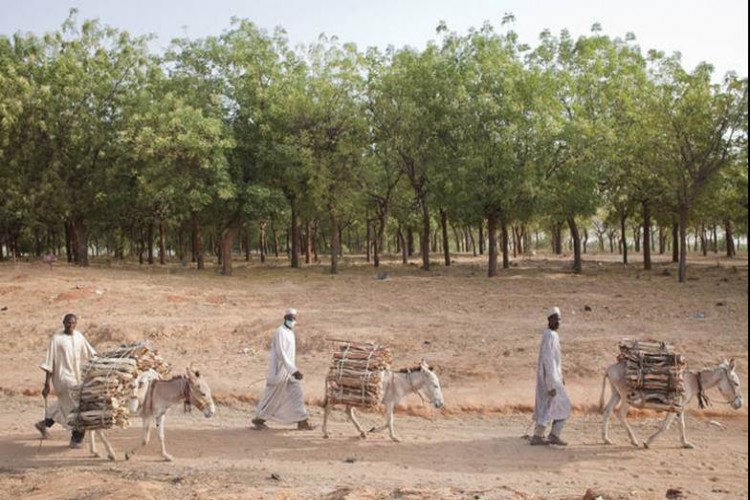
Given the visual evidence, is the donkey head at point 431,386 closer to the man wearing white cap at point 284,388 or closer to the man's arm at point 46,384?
the man wearing white cap at point 284,388

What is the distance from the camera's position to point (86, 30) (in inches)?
1339

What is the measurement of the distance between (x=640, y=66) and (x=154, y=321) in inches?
1135

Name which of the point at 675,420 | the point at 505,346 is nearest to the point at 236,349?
the point at 505,346

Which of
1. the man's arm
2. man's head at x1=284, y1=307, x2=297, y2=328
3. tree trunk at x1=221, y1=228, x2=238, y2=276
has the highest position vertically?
tree trunk at x1=221, y1=228, x2=238, y2=276

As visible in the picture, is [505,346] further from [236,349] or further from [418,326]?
[236,349]

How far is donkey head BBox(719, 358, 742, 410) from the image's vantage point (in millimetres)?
9898

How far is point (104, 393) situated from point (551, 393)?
6307mm

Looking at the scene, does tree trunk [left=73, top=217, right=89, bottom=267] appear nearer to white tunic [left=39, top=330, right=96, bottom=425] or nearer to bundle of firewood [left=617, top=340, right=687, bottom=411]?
white tunic [left=39, top=330, right=96, bottom=425]

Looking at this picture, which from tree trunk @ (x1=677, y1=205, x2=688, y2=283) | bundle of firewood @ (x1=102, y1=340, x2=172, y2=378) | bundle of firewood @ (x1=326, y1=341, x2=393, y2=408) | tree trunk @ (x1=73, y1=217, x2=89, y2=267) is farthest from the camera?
tree trunk @ (x1=73, y1=217, x2=89, y2=267)

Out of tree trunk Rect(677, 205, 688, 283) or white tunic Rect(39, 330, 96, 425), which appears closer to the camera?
white tunic Rect(39, 330, 96, 425)

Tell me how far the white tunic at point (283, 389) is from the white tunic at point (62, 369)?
2728mm

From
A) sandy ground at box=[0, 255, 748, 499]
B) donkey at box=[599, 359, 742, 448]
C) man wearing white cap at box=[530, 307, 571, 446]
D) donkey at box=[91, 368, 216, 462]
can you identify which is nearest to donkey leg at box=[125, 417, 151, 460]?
donkey at box=[91, 368, 216, 462]

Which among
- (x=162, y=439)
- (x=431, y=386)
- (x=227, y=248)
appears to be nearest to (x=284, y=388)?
(x=162, y=439)

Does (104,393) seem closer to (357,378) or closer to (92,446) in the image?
(92,446)
